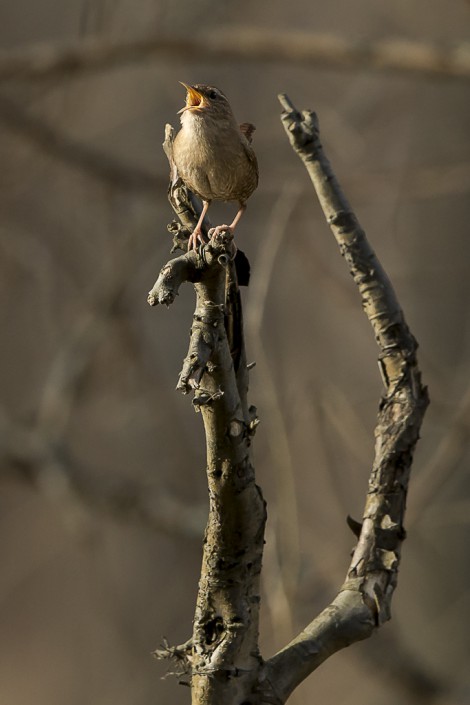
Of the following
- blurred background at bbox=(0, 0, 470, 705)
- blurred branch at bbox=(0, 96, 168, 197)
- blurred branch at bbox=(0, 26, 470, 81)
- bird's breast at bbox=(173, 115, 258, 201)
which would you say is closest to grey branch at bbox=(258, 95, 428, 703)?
bird's breast at bbox=(173, 115, 258, 201)

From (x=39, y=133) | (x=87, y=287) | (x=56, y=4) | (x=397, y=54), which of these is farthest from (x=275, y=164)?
(x=56, y=4)

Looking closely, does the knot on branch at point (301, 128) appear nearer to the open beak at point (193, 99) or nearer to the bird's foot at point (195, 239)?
the open beak at point (193, 99)

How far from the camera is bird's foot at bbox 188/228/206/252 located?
1193 mm

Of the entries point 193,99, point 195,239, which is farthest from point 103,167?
point 195,239

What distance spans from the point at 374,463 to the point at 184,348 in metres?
5.81

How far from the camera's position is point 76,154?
4.27 metres

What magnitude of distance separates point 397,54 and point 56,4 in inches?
219

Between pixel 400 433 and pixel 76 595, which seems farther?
pixel 76 595

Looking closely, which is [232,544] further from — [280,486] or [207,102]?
[280,486]

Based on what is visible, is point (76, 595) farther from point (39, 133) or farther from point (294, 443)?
point (39, 133)

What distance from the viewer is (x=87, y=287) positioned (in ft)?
17.1

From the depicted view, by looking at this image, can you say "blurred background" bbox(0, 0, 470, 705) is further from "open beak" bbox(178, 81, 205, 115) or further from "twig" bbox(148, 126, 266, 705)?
"twig" bbox(148, 126, 266, 705)

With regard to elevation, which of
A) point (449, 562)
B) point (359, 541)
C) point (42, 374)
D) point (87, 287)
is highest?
point (42, 374)

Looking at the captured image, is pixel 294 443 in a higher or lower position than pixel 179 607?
higher
